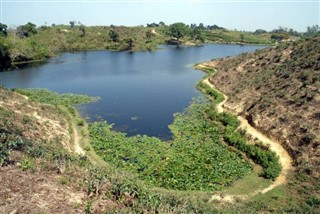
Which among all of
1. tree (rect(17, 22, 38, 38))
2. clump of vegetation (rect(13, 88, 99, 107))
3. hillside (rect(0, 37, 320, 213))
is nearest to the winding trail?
hillside (rect(0, 37, 320, 213))

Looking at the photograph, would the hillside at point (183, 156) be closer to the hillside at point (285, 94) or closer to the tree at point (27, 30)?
the hillside at point (285, 94)

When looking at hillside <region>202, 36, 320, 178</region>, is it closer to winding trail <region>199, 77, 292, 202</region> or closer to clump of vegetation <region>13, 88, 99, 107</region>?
winding trail <region>199, 77, 292, 202</region>

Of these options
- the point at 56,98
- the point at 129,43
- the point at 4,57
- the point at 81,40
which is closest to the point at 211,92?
the point at 56,98

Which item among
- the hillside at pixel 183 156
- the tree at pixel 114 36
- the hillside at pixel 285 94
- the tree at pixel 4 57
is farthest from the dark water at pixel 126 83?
the tree at pixel 114 36

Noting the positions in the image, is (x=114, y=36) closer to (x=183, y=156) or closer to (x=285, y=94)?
(x=285, y=94)

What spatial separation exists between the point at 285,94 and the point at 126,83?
1220 inches

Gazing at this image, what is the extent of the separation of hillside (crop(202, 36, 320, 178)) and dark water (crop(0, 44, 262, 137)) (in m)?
8.40

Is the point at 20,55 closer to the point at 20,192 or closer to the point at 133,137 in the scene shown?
the point at 133,137

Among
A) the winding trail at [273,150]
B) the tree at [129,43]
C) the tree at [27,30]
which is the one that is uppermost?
the tree at [27,30]

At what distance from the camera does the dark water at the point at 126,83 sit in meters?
39.5

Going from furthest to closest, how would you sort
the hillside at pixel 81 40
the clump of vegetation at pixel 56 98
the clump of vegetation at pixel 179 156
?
the hillside at pixel 81 40, the clump of vegetation at pixel 56 98, the clump of vegetation at pixel 179 156

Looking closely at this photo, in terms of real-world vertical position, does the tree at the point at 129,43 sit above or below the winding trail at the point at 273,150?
above

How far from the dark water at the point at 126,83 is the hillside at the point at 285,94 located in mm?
8399

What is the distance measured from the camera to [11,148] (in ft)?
59.4
